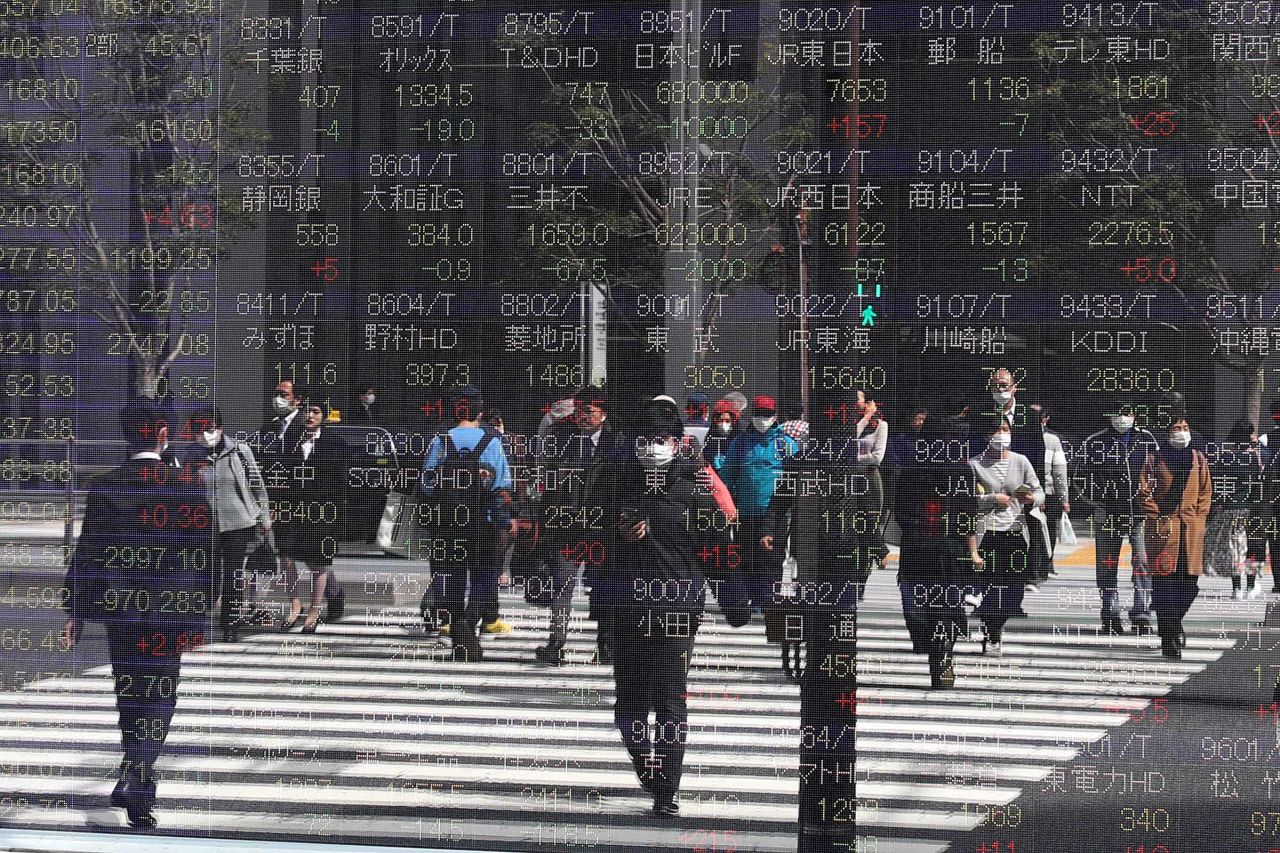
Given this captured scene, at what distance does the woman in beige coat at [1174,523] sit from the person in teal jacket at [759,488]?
1.15 metres

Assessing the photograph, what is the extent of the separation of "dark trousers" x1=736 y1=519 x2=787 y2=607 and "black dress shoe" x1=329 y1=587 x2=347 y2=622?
1397 mm

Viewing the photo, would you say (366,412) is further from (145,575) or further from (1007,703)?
(1007,703)

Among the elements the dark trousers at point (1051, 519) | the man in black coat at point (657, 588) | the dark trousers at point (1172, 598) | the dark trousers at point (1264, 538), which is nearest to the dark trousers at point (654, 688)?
the man in black coat at point (657, 588)

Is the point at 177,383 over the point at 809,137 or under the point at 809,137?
under

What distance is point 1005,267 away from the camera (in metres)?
5.11

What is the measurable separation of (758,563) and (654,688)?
565mm

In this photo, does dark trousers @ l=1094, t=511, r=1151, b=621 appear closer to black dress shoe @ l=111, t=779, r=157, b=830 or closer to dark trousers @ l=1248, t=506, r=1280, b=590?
dark trousers @ l=1248, t=506, r=1280, b=590

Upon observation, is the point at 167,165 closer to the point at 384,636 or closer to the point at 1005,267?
the point at 384,636

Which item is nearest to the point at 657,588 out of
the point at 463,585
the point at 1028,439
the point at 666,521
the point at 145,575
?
the point at 666,521

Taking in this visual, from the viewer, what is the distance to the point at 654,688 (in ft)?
17.8

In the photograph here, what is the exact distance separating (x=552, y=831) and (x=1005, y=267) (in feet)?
8.06

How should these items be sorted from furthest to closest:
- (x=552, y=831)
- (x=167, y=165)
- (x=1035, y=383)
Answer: (x=167, y=165)
(x=552, y=831)
(x=1035, y=383)

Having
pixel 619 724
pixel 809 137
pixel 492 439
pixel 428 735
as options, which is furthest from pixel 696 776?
pixel 809 137

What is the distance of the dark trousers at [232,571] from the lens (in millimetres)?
5648
